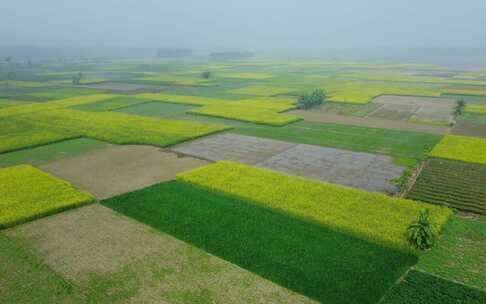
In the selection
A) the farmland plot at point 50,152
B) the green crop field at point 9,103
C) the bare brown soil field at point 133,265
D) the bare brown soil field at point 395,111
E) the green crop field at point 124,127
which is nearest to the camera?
the bare brown soil field at point 133,265

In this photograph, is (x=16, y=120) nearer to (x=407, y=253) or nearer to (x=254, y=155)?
(x=254, y=155)

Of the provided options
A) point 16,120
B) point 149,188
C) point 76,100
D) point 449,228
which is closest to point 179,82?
point 76,100

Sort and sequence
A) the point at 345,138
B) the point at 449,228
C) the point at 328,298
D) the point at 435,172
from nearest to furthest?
the point at 328,298
the point at 449,228
the point at 435,172
the point at 345,138

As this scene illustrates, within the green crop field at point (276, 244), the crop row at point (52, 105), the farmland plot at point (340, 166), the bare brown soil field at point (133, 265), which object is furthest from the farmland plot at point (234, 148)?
the crop row at point (52, 105)

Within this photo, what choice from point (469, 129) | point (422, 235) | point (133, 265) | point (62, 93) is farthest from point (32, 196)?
point (62, 93)

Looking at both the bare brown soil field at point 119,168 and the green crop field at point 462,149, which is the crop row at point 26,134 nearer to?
the bare brown soil field at point 119,168
